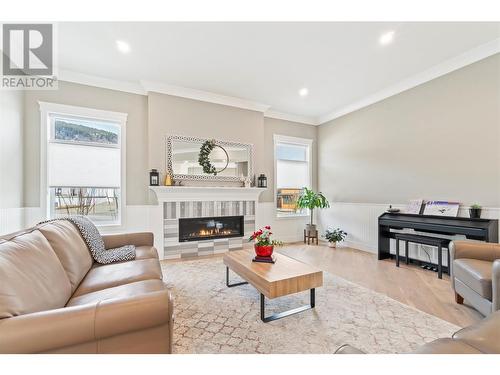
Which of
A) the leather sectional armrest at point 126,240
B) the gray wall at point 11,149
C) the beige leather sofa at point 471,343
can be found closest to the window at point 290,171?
the leather sectional armrest at point 126,240

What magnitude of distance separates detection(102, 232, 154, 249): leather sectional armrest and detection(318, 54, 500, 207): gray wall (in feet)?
13.0

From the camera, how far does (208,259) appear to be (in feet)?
12.5

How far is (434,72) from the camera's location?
3.30m

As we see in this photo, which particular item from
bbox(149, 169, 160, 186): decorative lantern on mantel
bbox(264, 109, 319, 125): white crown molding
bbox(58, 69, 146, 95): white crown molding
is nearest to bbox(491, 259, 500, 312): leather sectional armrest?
bbox(149, 169, 160, 186): decorative lantern on mantel

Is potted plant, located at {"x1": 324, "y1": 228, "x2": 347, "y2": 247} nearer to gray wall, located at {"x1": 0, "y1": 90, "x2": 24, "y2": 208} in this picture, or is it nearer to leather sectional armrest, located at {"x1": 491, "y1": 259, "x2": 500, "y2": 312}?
leather sectional armrest, located at {"x1": 491, "y1": 259, "x2": 500, "y2": 312}

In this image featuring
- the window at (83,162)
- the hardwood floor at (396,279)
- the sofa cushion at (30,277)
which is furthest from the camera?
the window at (83,162)

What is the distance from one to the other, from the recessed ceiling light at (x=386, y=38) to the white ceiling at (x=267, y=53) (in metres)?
0.05

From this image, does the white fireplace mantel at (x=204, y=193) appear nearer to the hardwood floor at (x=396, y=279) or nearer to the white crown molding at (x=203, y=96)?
the hardwood floor at (x=396, y=279)

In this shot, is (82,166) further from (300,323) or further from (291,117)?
(291,117)

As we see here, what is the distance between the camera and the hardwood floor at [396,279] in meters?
2.08

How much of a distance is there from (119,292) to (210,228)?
279 cm
